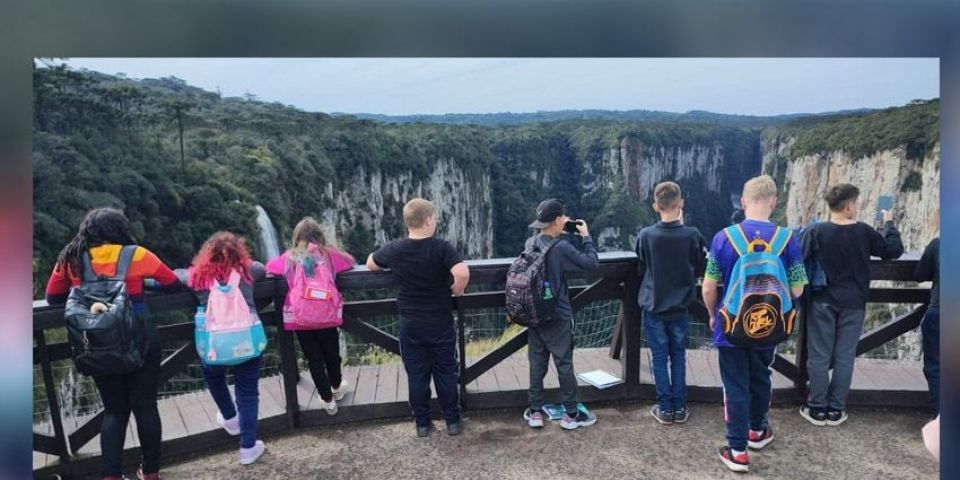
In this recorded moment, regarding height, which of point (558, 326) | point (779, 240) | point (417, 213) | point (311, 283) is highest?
point (417, 213)

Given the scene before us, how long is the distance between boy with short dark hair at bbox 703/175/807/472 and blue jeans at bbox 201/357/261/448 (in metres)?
2.23

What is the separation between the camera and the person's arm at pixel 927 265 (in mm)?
3311

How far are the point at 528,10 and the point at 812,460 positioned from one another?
3.25 metres

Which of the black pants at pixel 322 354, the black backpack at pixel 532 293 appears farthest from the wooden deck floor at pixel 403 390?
the black backpack at pixel 532 293

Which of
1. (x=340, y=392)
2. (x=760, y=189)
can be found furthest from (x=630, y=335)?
(x=340, y=392)

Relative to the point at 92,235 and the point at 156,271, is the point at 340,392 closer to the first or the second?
the point at 156,271

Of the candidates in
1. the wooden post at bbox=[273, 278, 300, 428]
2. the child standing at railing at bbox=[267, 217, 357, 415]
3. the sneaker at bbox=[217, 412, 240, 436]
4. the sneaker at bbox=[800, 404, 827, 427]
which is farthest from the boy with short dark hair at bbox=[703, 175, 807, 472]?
the sneaker at bbox=[217, 412, 240, 436]

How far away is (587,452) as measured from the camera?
3.29 metres

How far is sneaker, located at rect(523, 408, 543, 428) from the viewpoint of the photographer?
3.54m

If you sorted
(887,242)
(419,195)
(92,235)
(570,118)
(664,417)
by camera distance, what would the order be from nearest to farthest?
(92,235)
(887,242)
(664,417)
(419,195)
(570,118)

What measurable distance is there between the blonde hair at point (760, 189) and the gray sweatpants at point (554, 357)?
1.15 m

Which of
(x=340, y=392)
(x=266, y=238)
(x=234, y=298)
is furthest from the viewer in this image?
(x=266, y=238)

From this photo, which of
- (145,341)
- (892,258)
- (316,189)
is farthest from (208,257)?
(316,189)

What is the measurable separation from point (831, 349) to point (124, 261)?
3.56 metres
